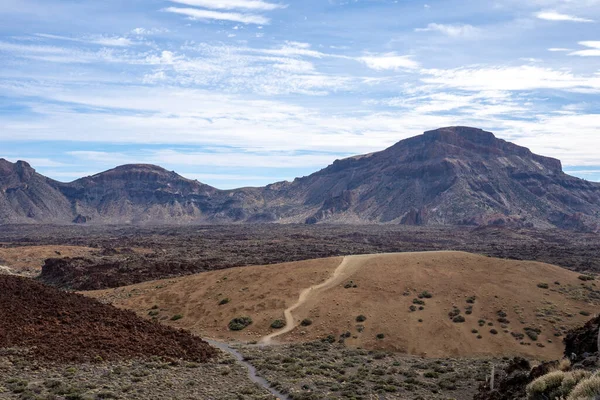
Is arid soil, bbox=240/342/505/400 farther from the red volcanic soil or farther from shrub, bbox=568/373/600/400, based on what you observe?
shrub, bbox=568/373/600/400

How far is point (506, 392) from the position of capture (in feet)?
62.3

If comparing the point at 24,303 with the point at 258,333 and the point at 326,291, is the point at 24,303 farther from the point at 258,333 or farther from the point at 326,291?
the point at 326,291

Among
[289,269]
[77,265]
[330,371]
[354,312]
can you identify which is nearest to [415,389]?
[330,371]

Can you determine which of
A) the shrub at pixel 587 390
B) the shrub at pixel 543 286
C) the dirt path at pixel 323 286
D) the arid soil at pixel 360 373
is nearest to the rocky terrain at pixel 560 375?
the shrub at pixel 587 390

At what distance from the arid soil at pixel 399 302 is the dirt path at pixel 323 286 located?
0.87ft

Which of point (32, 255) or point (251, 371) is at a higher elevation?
point (32, 255)

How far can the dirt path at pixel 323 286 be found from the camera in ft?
124

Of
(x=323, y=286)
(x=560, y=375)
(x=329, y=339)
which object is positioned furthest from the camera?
(x=323, y=286)

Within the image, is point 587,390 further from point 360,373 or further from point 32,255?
point 32,255

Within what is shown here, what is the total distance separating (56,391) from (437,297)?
3210 cm

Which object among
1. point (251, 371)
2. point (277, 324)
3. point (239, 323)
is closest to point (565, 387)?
point (251, 371)

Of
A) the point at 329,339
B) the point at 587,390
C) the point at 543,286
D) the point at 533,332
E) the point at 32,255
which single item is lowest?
the point at 329,339

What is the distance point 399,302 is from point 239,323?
13.7m

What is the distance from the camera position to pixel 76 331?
2675cm
